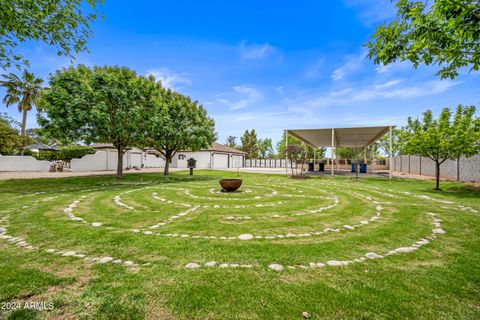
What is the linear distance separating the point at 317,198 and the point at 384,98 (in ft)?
41.7

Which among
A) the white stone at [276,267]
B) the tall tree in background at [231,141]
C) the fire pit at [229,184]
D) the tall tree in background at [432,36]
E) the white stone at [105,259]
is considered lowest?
the white stone at [105,259]

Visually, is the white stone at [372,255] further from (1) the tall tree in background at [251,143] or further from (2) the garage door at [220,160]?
(1) the tall tree in background at [251,143]

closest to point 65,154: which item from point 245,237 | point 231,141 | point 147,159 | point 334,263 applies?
point 147,159

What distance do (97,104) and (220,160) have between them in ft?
72.5

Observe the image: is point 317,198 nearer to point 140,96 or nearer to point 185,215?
point 185,215

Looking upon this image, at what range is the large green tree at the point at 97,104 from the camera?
10.6 metres

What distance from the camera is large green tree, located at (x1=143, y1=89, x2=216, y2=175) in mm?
12818

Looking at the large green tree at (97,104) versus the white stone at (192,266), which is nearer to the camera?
the white stone at (192,266)

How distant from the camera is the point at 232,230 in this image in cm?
425

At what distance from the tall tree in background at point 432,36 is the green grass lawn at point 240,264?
3.01 meters

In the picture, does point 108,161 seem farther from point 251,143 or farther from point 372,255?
point 251,143

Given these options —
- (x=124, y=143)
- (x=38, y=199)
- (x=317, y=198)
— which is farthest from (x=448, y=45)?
(x=124, y=143)

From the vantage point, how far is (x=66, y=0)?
354 cm

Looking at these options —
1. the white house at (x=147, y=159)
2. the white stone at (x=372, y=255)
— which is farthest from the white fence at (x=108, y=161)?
the white stone at (x=372, y=255)
